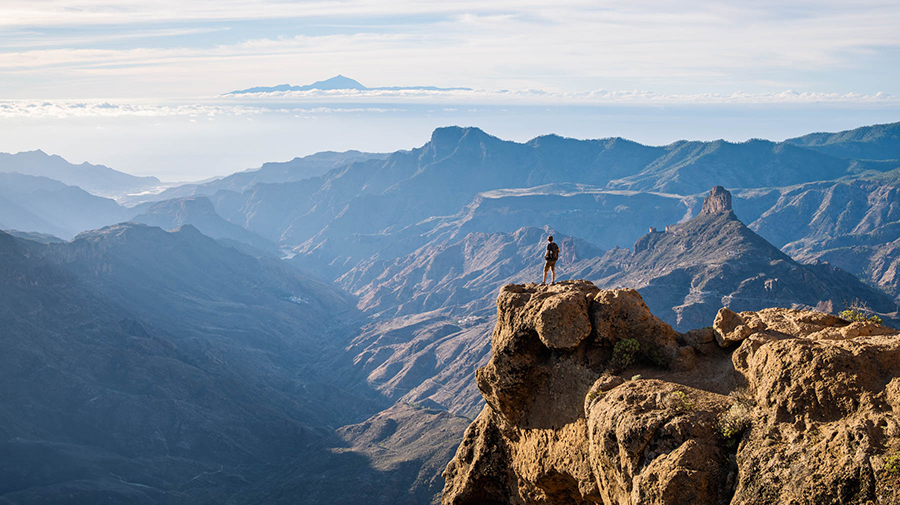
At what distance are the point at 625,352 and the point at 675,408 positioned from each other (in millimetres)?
5206

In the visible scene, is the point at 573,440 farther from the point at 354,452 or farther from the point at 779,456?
the point at 354,452

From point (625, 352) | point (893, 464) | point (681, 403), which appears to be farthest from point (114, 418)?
point (893, 464)

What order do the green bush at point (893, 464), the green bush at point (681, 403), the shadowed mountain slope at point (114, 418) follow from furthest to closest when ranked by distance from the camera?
the shadowed mountain slope at point (114, 418) < the green bush at point (681, 403) < the green bush at point (893, 464)

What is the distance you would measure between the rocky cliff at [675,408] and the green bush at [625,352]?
0.14 ft

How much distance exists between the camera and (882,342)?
17.1 metres

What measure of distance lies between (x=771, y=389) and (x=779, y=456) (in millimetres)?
1953

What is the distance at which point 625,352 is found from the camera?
75.9 feet

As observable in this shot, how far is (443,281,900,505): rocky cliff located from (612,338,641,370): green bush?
4 cm

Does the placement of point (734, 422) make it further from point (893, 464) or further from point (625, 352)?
point (625, 352)

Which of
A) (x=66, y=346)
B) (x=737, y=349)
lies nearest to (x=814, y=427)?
(x=737, y=349)

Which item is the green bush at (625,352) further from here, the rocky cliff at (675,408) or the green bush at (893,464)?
the green bush at (893,464)

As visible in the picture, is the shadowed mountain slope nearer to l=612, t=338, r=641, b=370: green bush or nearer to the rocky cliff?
the rocky cliff

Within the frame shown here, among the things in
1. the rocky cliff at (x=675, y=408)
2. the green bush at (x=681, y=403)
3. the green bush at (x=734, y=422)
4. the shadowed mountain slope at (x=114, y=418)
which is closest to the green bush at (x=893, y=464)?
the rocky cliff at (x=675, y=408)

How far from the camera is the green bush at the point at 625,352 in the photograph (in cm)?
2302
